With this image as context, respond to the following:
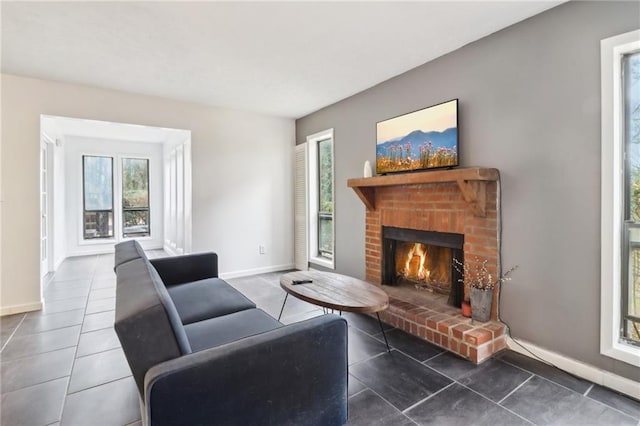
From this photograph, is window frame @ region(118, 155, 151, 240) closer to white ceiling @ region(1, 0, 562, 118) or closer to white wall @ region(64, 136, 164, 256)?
white wall @ region(64, 136, 164, 256)

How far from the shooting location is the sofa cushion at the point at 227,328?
175 centimetres

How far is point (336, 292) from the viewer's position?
100 inches

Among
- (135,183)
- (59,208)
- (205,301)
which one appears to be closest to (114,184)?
(135,183)

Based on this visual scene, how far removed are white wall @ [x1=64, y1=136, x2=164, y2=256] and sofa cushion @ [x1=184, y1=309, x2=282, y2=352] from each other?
243 inches

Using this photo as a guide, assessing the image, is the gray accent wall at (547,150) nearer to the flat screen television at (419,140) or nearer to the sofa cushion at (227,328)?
the flat screen television at (419,140)

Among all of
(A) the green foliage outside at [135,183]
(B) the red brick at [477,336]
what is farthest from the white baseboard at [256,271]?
(A) the green foliage outside at [135,183]

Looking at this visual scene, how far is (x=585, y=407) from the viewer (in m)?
1.80

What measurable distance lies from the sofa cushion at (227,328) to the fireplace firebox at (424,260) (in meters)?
1.81

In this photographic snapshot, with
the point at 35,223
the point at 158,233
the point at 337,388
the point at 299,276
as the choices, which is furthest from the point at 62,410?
the point at 158,233

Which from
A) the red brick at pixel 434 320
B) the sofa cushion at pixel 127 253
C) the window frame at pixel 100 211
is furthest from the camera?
the window frame at pixel 100 211

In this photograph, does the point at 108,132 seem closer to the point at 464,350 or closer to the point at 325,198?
the point at 325,198

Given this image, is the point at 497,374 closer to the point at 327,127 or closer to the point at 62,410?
the point at 62,410

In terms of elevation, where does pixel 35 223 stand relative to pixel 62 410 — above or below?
above

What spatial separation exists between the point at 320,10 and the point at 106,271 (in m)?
5.21
